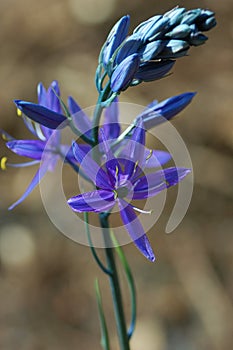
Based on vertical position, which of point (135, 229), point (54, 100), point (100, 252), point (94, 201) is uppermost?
point (54, 100)

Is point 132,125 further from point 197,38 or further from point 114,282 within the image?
point 114,282

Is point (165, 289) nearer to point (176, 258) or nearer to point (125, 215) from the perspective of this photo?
point (176, 258)

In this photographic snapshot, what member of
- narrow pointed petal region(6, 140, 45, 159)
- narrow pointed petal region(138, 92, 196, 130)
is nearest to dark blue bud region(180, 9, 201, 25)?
narrow pointed petal region(138, 92, 196, 130)

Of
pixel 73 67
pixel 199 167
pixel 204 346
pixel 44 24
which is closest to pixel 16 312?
pixel 204 346

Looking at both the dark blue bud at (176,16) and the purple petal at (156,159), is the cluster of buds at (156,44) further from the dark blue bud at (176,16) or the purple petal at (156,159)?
the purple petal at (156,159)

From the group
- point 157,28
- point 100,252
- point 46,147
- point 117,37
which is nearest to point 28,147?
point 46,147

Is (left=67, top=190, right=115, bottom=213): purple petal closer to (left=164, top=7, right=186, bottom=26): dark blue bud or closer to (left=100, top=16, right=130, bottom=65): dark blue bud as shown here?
(left=100, top=16, right=130, bottom=65): dark blue bud

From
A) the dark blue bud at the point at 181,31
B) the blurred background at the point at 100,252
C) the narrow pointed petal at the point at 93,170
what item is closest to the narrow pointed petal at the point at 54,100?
the narrow pointed petal at the point at 93,170
